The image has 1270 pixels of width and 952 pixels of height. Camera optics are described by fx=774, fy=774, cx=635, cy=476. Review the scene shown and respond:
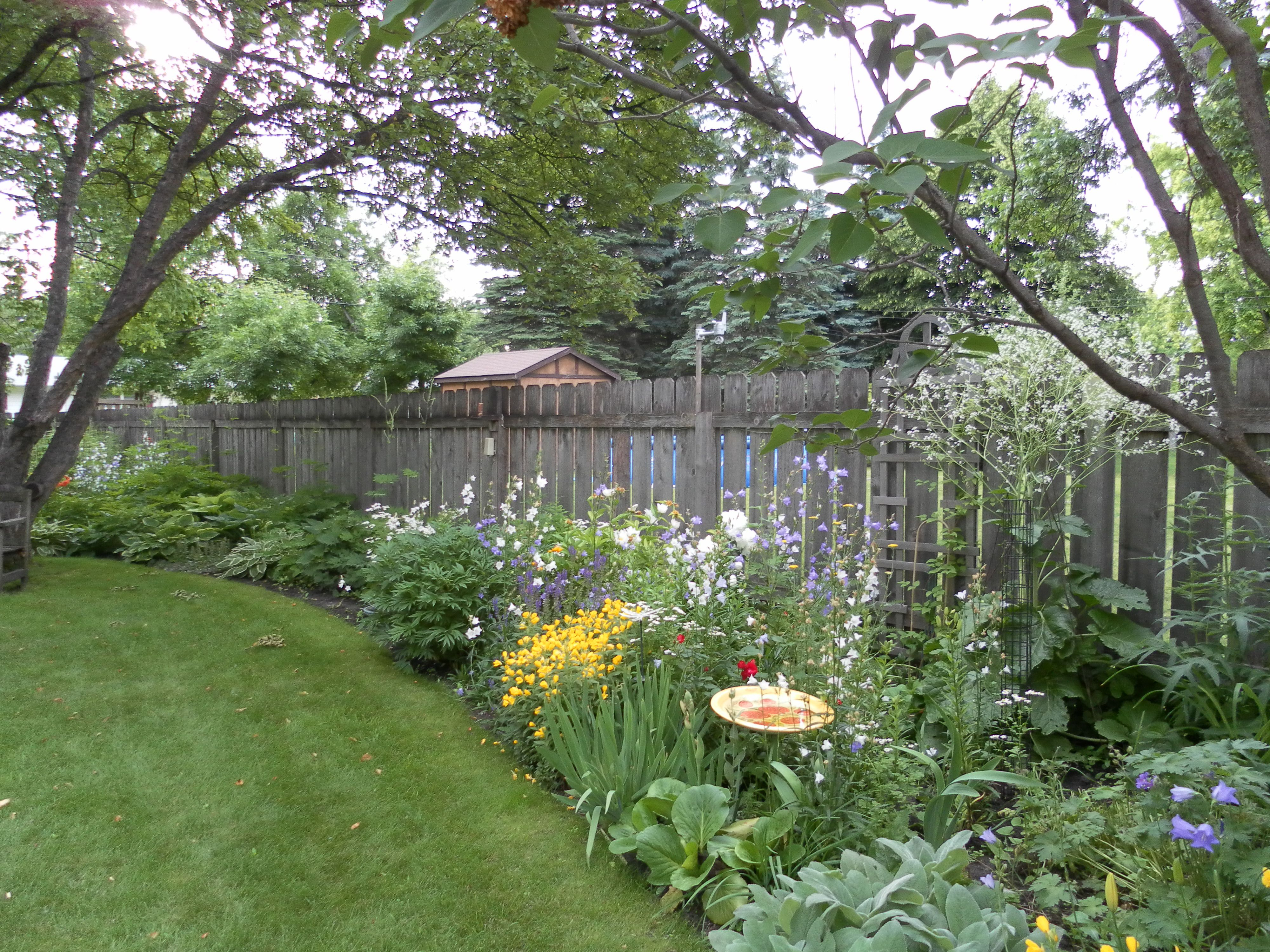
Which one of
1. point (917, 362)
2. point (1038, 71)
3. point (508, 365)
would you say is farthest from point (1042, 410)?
point (508, 365)

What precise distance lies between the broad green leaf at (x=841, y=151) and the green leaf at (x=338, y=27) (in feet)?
1.85

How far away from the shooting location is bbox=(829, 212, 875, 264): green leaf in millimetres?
778

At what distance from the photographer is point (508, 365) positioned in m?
15.8

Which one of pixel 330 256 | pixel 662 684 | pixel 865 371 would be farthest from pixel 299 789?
pixel 330 256

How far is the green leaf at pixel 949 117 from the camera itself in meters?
0.89

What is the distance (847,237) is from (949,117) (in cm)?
25

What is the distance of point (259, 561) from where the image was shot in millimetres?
7027

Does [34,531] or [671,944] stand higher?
[34,531]

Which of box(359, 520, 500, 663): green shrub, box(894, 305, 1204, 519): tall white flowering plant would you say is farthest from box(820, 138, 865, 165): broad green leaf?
box(359, 520, 500, 663): green shrub

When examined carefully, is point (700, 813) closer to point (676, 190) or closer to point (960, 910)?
point (960, 910)

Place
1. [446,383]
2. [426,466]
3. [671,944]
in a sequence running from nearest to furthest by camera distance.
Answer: [671,944] < [426,466] < [446,383]

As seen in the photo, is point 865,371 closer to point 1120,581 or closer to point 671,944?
point 1120,581

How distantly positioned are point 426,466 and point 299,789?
4.54 meters

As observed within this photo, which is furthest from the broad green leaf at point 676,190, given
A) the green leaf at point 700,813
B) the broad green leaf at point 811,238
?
the green leaf at point 700,813
